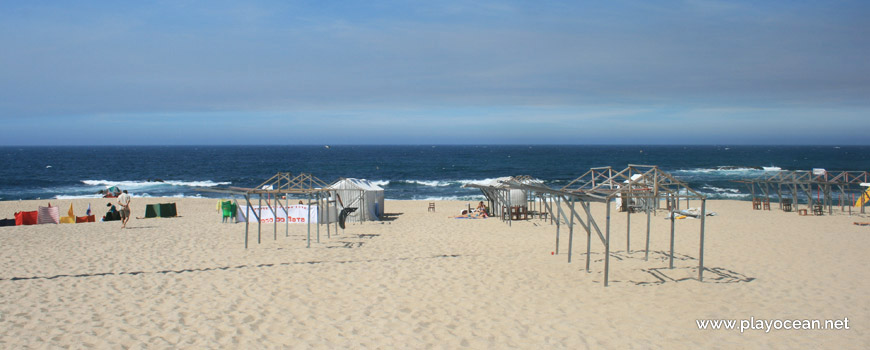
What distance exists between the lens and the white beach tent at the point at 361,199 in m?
20.9

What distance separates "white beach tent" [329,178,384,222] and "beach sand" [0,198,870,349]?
445cm

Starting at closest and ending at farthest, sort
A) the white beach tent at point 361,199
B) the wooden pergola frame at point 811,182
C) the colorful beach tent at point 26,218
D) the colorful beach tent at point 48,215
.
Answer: the colorful beach tent at point 26,218, the colorful beach tent at point 48,215, the white beach tent at point 361,199, the wooden pergola frame at point 811,182

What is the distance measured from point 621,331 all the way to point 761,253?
8.03 metres

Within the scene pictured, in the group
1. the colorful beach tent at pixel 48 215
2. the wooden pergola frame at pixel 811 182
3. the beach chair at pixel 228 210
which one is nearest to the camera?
Result: the colorful beach tent at pixel 48 215

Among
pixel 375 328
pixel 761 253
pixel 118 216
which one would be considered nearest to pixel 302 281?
pixel 375 328

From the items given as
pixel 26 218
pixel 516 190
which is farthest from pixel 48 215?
pixel 516 190

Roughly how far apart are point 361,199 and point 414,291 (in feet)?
37.9

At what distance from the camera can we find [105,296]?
9055mm

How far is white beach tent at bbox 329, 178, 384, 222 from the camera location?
20.9 metres

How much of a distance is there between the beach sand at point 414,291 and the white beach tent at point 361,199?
4449mm

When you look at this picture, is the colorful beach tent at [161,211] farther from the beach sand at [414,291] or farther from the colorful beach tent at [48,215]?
the beach sand at [414,291]

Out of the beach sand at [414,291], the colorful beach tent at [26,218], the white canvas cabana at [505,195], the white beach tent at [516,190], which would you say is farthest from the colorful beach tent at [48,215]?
the white beach tent at [516,190]

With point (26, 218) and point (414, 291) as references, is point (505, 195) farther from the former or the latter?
point (26, 218)

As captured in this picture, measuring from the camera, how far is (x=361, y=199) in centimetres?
2084
